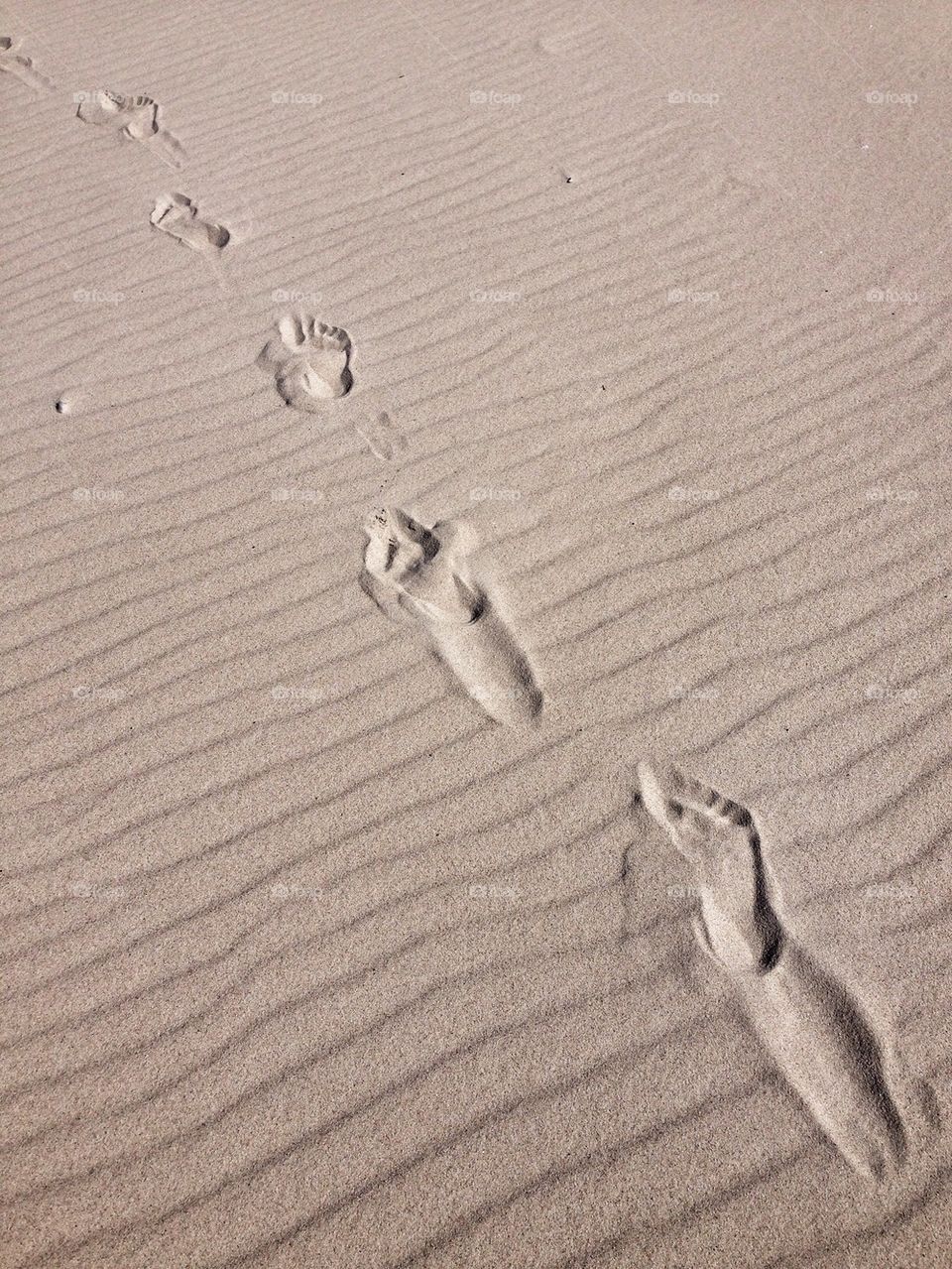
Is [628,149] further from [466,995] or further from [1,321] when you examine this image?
[466,995]

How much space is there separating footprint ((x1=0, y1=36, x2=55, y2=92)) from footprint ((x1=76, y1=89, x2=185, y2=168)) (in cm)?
30

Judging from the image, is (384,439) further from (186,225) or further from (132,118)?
(132,118)

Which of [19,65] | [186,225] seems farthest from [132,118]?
[186,225]

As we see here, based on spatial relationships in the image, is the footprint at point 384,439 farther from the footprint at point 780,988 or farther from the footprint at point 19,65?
the footprint at point 19,65

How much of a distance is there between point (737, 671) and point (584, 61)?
3730mm

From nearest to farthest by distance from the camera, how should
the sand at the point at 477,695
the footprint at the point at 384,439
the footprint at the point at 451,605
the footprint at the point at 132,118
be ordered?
1. the sand at the point at 477,695
2. the footprint at the point at 451,605
3. the footprint at the point at 384,439
4. the footprint at the point at 132,118

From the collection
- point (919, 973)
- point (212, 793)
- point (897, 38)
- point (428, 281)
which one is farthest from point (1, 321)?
point (897, 38)

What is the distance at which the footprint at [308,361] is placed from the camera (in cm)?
329

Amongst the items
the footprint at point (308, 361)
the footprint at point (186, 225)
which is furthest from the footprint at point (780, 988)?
the footprint at point (186, 225)

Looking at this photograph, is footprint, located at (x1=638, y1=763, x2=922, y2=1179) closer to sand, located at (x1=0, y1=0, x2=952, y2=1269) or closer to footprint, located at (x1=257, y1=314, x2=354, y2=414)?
sand, located at (x1=0, y1=0, x2=952, y2=1269)

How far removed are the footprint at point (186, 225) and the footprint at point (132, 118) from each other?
0.38 meters

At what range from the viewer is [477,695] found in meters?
2.53

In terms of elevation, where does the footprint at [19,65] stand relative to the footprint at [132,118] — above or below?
below

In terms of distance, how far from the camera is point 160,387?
131 inches
